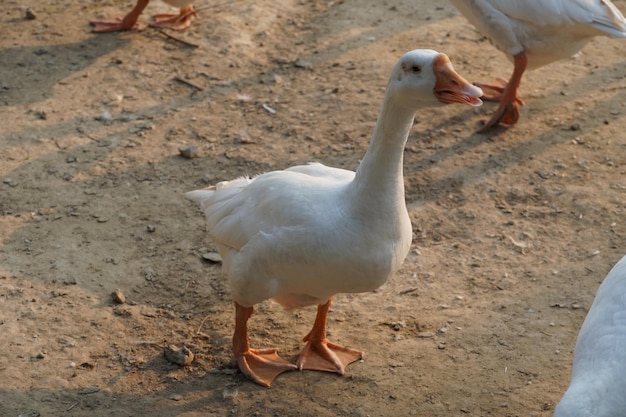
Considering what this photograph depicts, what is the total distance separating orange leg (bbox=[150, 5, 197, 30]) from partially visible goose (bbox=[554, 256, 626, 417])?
5.37m

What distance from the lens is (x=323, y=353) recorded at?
491cm

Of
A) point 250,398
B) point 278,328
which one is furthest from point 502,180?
point 250,398

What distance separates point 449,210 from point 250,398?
7.59 ft

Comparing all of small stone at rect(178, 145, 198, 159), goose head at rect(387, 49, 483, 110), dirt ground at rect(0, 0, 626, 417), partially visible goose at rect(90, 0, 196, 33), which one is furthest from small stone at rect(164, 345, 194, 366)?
partially visible goose at rect(90, 0, 196, 33)

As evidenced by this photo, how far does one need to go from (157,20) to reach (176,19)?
0.21m

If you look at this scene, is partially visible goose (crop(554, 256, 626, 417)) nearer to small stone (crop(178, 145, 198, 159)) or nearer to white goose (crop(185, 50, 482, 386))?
white goose (crop(185, 50, 482, 386))

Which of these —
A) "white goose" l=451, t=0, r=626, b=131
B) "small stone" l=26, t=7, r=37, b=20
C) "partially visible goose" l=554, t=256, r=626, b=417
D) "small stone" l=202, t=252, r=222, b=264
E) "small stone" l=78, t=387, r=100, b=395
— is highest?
"white goose" l=451, t=0, r=626, b=131

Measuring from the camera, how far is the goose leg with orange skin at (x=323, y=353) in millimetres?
4859

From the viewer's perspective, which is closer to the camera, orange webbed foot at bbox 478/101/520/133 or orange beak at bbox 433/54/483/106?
orange beak at bbox 433/54/483/106

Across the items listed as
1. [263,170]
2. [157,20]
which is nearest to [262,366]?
[263,170]

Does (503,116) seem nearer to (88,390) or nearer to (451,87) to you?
(451,87)

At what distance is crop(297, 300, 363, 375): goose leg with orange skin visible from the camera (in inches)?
191

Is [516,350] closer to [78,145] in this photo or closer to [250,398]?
[250,398]

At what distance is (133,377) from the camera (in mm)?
4723
